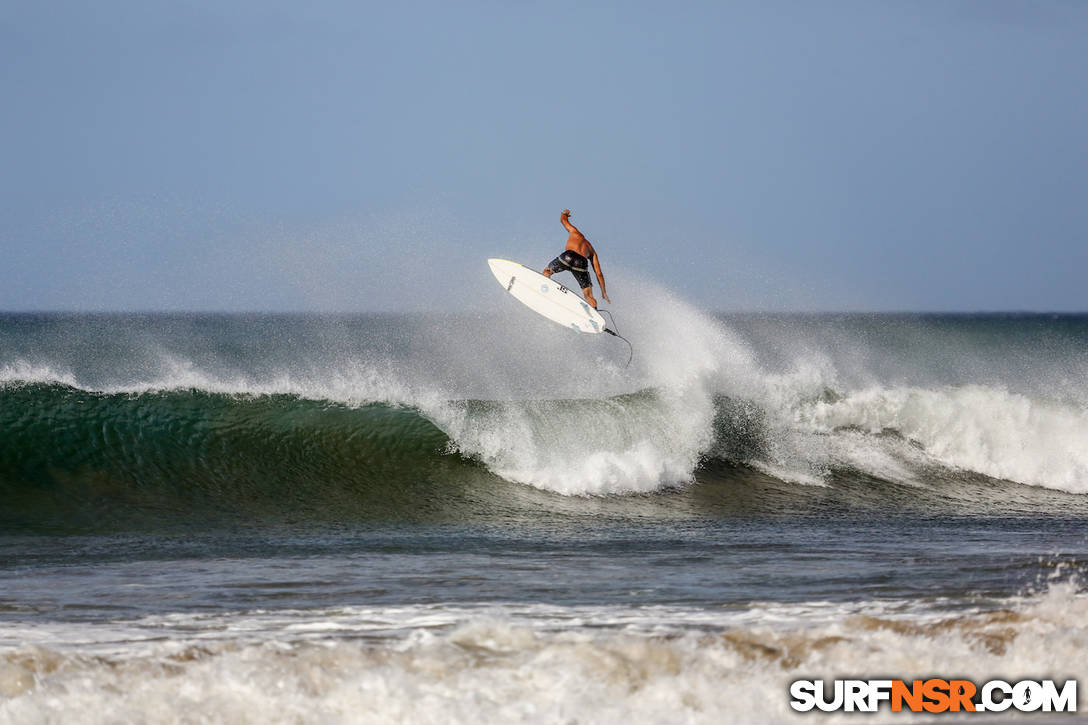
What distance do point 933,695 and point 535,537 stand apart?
4624mm

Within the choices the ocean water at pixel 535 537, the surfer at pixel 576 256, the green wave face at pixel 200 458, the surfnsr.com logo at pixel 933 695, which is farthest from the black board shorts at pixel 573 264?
the surfnsr.com logo at pixel 933 695

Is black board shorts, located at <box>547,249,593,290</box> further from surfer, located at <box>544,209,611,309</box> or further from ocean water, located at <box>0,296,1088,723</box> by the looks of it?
ocean water, located at <box>0,296,1088,723</box>

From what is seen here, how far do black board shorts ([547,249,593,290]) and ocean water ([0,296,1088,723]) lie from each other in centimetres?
151

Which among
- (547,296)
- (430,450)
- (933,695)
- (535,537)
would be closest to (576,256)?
(547,296)

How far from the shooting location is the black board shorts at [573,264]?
1168 cm

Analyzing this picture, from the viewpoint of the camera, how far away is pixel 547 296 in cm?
1251

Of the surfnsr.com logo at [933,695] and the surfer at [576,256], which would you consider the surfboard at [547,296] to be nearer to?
the surfer at [576,256]

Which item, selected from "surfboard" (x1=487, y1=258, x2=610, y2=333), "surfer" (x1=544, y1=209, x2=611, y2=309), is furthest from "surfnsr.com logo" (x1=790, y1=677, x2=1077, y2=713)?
"surfboard" (x1=487, y1=258, x2=610, y2=333)

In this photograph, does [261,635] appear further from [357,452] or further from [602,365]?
[602,365]

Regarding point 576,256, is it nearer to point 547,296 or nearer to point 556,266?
point 556,266

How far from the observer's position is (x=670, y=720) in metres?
3.82

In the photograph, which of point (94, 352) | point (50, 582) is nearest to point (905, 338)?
point (94, 352)

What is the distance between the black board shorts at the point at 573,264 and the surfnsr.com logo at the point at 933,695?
7847 millimetres

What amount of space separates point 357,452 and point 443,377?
154 inches
